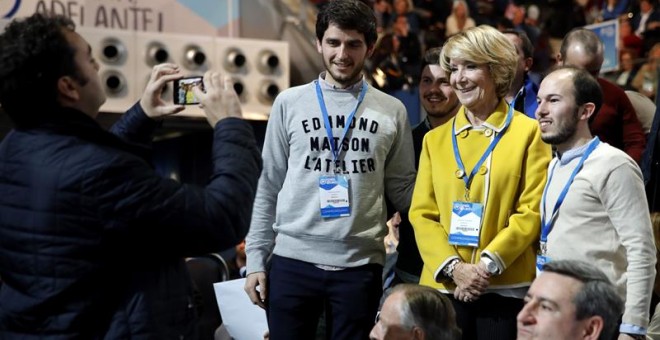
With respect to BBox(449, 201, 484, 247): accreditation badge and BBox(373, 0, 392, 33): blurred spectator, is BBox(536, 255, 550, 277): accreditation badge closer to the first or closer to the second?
BBox(449, 201, 484, 247): accreditation badge

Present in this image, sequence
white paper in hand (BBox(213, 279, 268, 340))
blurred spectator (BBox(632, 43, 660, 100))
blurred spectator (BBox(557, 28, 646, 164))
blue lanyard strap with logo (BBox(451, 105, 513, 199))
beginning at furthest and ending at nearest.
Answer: blurred spectator (BBox(632, 43, 660, 100))
white paper in hand (BBox(213, 279, 268, 340))
blurred spectator (BBox(557, 28, 646, 164))
blue lanyard strap with logo (BBox(451, 105, 513, 199))

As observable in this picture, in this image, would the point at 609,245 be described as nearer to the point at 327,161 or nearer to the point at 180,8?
the point at 327,161

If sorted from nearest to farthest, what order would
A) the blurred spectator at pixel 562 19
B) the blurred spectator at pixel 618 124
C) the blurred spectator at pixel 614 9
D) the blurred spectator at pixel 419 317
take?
1. the blurred spectator at pixel 419 317
2. the blurred spectator at pixel 618 124
3. the blurred spectator at pixel 614 9
4. the blurred spectator at pixel 562 19

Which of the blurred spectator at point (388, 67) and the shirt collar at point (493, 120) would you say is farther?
the blurred spectator at point (388, 67)

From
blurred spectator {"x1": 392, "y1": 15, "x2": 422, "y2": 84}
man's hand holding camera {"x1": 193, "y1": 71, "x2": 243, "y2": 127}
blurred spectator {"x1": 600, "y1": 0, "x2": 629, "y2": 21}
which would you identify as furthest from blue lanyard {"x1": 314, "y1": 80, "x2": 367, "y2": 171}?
blurred spectator {"x1": 600, "y1": 0, "x2": 629, "y2": 21}

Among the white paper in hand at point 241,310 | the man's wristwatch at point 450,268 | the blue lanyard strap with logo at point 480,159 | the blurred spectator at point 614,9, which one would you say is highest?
the blurred spectator at point 614,9

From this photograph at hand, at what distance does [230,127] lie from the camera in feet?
7.76

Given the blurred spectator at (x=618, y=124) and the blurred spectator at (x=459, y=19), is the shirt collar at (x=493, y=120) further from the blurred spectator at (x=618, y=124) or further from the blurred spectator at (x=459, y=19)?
the blurred spectator at (x=459, y=19)

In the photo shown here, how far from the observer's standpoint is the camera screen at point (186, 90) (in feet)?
8.45

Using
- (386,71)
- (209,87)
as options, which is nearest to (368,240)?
(209,87)

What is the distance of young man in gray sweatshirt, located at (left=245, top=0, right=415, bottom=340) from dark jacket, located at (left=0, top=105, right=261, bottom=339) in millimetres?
1125

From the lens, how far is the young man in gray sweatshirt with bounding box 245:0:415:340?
344cm

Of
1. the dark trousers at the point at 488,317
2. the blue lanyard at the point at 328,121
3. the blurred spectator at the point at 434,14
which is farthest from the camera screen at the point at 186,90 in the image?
the blurred spectator at the point at 434,14

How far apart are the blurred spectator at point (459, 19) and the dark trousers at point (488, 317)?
790 cm
